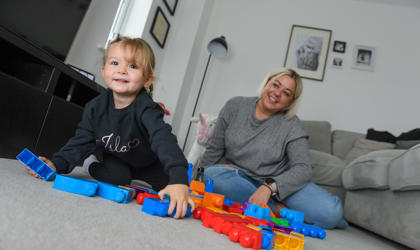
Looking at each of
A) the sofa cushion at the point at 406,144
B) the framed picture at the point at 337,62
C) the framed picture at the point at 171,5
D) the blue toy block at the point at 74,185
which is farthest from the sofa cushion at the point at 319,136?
the blue toy block at the point at 74,185

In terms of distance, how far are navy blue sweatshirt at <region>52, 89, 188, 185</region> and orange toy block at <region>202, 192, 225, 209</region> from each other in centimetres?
23

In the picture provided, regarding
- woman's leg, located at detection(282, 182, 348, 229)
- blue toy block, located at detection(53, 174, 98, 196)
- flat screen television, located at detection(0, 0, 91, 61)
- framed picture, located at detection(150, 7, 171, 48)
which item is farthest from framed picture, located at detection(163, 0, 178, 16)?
blue toy block, located at detection(53, 174, 98, 196)

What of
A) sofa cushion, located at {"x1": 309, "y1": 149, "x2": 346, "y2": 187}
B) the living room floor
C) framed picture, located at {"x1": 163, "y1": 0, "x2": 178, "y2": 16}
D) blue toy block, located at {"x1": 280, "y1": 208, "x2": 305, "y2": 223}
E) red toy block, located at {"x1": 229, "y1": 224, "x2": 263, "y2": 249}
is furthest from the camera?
framed picture, located at {"x1": 163, "y1": 0, "x2": 178, "y2": 16}

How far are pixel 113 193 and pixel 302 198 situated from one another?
931mm

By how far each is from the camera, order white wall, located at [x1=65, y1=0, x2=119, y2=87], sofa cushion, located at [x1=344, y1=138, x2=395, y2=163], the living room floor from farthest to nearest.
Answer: sofa cushion, located at [x1=344, y1=138, x2=395, y2=163] → white wall, located at [x1=65, y1=0, x2=119, y2=87] → the living room floor

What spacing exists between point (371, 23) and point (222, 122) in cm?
267

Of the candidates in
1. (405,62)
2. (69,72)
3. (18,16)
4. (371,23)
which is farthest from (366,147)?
(18,16)

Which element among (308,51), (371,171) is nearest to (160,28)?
(308,51)

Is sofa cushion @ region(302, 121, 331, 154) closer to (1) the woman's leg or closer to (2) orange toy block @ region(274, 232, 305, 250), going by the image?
Result: (1) the woman's leg

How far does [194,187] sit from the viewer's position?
114cm

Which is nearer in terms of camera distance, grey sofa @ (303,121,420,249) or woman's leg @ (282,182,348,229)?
grey sofa @ (303,121,420,249)

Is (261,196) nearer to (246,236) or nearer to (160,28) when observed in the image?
(246,236)

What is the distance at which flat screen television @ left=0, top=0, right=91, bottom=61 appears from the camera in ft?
3.98

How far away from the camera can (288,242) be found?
2.37 ft
